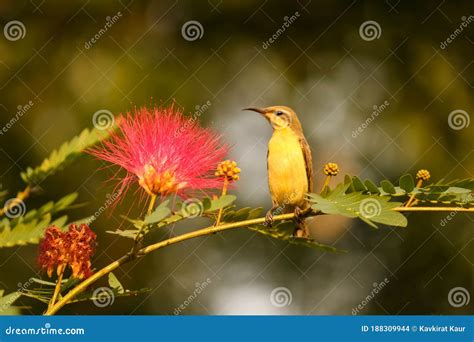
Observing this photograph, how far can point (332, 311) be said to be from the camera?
4.62 meters

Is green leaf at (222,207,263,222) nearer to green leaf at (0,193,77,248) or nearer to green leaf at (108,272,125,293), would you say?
green leaf at (108,272,125,293)

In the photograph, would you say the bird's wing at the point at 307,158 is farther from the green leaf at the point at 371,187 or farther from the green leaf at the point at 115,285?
the green leaf at the point at 115,285

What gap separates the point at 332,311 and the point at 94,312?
1.61m

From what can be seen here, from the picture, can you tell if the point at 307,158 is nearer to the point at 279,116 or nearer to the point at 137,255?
the point at 279,116

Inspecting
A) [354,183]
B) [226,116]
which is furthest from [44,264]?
[226,116]

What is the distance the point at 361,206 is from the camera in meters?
1.38

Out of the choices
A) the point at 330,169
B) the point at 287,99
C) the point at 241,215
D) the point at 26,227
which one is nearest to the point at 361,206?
the point at 330,169

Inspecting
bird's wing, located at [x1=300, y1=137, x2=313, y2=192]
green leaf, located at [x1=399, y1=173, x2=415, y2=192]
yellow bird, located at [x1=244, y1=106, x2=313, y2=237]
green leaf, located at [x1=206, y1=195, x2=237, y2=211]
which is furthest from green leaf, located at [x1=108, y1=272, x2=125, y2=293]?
bird's wing, located at [x1=300, y1=137, x2=313, y2=192]

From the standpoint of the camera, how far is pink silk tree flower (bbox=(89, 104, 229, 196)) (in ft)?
4.88

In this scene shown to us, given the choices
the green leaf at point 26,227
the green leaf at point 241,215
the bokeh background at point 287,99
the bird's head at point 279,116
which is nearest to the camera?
the green leaf at point 26,227

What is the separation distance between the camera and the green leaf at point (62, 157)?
3.62 feet

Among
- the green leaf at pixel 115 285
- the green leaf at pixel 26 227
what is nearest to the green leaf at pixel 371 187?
the green leaf at pixel 115 285

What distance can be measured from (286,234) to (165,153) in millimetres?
341

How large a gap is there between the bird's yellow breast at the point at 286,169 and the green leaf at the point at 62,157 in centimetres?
195
